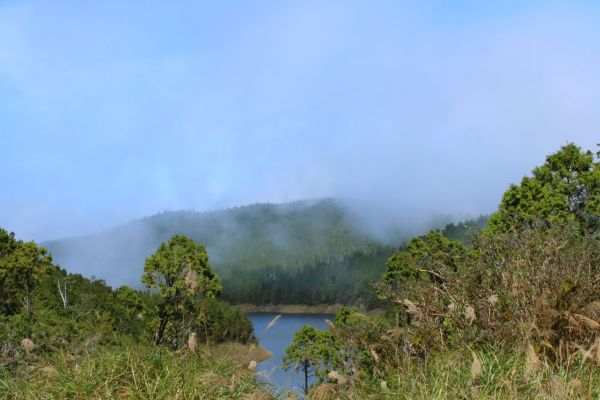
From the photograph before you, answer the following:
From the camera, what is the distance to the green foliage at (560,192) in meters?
45.9

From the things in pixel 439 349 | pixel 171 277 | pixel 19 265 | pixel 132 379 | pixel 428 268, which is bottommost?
pixel 439 349

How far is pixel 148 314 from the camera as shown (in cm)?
5175

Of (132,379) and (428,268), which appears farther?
(428,268)

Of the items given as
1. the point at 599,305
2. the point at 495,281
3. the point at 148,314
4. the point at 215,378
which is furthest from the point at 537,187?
the point at 215,378

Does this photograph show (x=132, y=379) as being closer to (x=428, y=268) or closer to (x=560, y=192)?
(x=428, y=268)

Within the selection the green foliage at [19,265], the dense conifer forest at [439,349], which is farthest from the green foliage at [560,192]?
the green foliage at [19,265]

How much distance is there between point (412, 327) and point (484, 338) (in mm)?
1673

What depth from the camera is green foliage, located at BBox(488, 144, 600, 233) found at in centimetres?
4588

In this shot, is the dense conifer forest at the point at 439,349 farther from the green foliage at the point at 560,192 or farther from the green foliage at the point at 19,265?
the green foliage at the point at 19,265

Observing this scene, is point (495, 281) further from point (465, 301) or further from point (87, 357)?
point (87, 357)

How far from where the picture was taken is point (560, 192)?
4747 centimetres

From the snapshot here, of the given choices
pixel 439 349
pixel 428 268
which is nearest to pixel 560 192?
pixel 428 268

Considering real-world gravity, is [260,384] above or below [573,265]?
below

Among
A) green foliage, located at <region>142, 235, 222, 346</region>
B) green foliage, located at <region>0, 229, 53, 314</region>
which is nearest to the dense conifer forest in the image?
green foliage, located at <region>142, 235, 222, 346</region>
